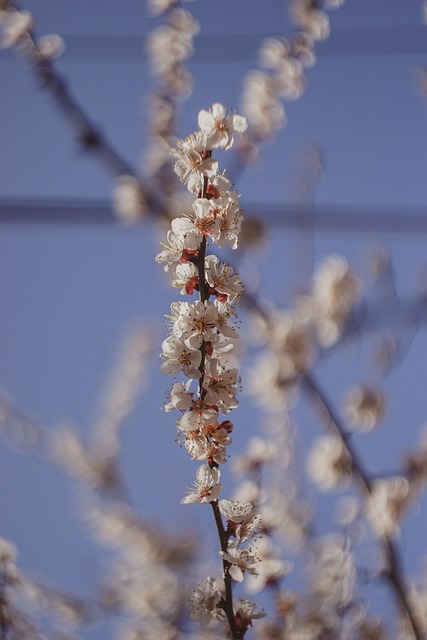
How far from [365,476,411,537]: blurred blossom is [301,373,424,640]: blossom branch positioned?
0.13 feet

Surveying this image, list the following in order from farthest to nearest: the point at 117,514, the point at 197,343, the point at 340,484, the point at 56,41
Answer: the point at 117,514 < the point at 340,484 < the point at 56,41 < the point at 197,343

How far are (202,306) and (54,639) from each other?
7.14 feet

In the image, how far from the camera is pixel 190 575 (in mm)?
3367

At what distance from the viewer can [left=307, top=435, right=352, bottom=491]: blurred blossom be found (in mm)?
2738

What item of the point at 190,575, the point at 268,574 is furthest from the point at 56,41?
the point at 190,575

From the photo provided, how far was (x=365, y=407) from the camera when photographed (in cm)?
310

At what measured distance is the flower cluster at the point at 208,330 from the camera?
105cm

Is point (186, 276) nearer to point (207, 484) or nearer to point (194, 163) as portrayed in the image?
point (194, 163)

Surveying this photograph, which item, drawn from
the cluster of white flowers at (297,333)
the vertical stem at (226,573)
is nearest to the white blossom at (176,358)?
the vertical stem at (226,573)

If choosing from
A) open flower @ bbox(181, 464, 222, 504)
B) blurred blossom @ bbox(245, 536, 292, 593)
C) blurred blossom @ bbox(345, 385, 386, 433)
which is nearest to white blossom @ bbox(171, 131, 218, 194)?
open flower @ bbox(181, 464, 222, 504)

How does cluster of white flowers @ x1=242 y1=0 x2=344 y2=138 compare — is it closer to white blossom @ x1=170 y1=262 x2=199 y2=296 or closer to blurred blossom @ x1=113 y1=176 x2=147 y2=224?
blurred blossom @ x1=113 y1=176 x2=147 y2=224

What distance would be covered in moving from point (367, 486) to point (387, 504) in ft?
1.71

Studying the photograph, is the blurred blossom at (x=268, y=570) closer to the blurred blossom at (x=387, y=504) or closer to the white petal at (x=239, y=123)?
the blurred blossom at (x=387, y=504)

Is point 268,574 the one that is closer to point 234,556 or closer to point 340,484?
point 234,556
